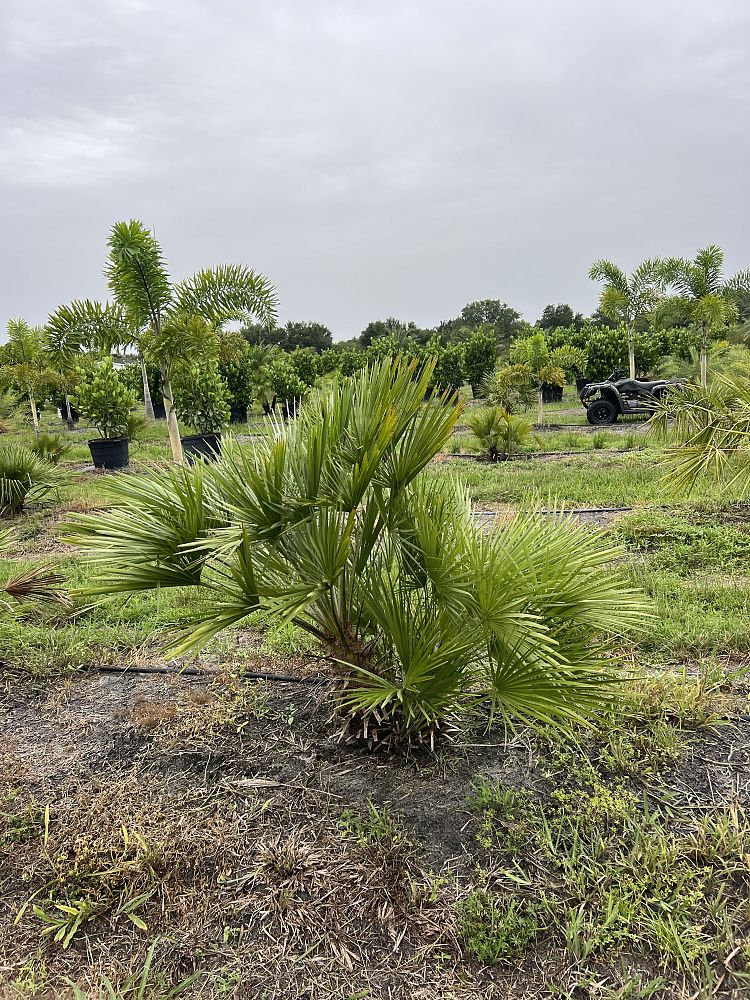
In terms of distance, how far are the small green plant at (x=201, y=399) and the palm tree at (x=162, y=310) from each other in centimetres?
126

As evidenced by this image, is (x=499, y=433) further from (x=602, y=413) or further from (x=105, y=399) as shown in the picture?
(x=105, y=399)

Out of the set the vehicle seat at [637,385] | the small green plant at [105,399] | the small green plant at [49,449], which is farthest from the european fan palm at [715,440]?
the vehicle seat at [637,385]

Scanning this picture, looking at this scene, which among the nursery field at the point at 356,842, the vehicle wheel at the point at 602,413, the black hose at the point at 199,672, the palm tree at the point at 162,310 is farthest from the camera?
Answer: the vehicle wheel at the point at 602,413

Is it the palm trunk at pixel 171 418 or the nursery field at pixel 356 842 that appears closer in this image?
the nursery field at pixel 356 842

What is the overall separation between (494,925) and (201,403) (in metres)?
12.5

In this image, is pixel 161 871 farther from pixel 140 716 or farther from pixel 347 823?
pixel 140 716

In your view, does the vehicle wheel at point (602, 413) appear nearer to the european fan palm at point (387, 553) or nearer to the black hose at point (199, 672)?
the black hose at point (199, 672)

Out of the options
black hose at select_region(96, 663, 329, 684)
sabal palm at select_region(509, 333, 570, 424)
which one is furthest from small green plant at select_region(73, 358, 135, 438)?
black hose at select_region(96, 663, 329, 684)

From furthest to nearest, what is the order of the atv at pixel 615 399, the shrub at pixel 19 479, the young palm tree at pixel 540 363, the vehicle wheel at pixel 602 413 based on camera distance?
the vehicle wheel at pixel 602 413, the young palm tree at pixel 540 363, the atv at pixel 615 399, the shrub at pixel 19 479

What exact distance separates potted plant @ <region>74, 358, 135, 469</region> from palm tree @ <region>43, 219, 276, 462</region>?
158 cm

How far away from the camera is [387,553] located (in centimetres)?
261

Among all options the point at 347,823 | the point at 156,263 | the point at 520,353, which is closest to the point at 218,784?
the point at 347,823

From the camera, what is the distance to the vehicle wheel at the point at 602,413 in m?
17.3

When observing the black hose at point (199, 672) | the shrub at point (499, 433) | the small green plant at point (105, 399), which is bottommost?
the black hose at point (199, 672)
